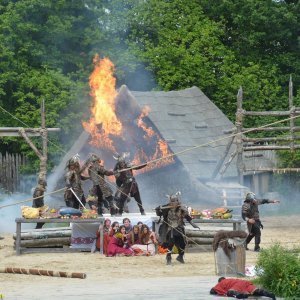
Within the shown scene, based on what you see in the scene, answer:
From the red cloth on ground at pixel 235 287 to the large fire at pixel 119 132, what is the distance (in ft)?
56.5

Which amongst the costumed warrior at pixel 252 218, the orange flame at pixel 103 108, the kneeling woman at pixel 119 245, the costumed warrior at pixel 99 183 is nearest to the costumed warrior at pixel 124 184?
the costumed warrior at pixel 99 183

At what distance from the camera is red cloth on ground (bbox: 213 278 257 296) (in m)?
18.6

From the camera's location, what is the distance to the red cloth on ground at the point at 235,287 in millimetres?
18578

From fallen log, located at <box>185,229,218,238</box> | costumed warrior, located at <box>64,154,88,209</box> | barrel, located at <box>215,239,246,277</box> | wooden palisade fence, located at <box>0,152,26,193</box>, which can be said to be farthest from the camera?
wooden palisade fence, located at <box>0,152,26,193</box>

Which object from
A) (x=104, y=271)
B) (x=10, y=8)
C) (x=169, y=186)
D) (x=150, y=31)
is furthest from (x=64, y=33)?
(x=104, y=271)

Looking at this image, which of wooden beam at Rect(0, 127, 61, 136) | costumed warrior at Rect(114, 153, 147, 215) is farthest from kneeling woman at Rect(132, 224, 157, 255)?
wooden beam at Rect(0, 127, 61, 136)

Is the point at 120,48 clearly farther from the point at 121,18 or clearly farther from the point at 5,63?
the point at 5,63

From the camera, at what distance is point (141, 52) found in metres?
46.1

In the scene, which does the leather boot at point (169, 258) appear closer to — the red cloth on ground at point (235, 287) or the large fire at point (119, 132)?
the red cloth on ground at point (235, 287)

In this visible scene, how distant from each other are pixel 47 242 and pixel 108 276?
5733 mm

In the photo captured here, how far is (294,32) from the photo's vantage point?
49.0 meters

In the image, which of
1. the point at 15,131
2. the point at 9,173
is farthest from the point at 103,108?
the point at 9,173

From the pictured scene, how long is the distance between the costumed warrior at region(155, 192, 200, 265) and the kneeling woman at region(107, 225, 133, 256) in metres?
1.61

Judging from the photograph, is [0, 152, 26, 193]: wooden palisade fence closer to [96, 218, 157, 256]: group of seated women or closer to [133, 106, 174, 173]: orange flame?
[133, 106, 174, 173]: orange flame
